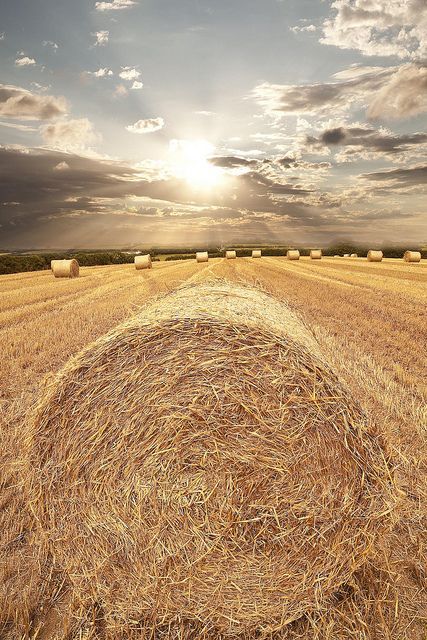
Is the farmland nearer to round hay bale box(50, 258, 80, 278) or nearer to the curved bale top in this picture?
the curved bale top

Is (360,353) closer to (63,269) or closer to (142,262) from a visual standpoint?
(63,269)

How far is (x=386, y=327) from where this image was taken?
9.62 metres

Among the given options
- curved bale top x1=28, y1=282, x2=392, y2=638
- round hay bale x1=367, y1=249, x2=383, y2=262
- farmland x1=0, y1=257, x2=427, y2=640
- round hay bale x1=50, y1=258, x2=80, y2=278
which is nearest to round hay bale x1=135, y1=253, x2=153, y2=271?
round hay bale x1=50, y1=258, x2=80, y2=278

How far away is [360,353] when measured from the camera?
24.4 feet

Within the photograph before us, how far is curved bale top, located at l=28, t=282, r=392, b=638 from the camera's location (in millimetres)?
2643

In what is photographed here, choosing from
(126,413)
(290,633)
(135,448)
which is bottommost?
(290,633)

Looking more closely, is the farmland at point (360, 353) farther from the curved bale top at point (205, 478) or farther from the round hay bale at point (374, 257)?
the round hay bale at point (374, 257)

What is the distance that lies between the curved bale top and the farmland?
0.32 meters

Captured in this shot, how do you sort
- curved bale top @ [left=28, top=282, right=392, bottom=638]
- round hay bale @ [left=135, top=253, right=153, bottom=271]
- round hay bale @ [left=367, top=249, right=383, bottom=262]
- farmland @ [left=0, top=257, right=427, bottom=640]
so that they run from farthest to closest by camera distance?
round hay bale @ [left=367, top=249, right=383, bottom=262] → round hay bale @ [left=135, top=253, right=153, bottom=271] → farmland @ [left=0, top=257, right=427, bottom=640] → curved bale top @ [left=28, top=282, right=392, bottom=638]

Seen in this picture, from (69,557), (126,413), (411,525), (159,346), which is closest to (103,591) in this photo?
(69,557)

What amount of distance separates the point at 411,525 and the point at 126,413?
225 centimetres

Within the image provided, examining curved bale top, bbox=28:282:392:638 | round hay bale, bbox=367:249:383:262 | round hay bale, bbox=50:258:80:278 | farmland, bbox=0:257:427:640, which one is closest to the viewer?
curved bale top, bbox=28:282:392:638

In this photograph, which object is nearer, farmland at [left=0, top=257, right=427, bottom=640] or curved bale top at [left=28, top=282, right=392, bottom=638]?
curved bale top at [left=28, top=282, right=392, bottom=638]

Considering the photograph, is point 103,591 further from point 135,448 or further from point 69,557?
point 135,448
